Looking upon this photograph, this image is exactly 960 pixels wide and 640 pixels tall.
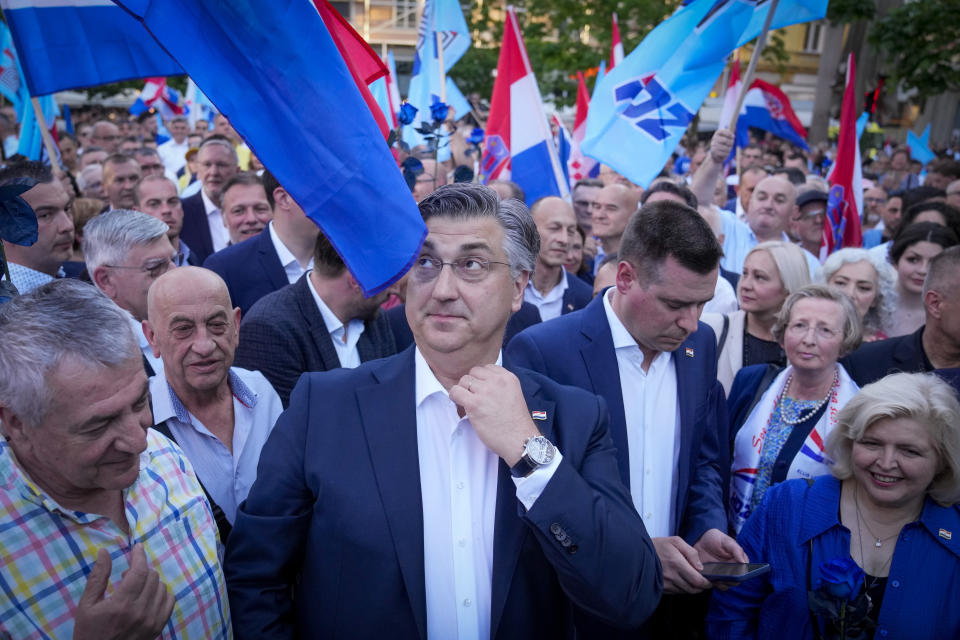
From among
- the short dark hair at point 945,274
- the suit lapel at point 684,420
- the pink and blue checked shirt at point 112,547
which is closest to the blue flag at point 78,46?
the pink and blue checked shirt at point 112,547

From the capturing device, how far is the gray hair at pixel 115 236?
3.80m

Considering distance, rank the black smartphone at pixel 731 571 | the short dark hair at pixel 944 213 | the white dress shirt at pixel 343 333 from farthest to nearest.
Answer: the short dark hair at pixel 944 213 < the white dress shirt at pixel 343 333 < the black smartphone at pixel 731 571

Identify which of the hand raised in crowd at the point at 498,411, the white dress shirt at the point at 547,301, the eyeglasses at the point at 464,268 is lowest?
the white dress shirt at the point at 547,301

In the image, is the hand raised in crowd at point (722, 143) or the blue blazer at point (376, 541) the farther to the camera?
the hand raised in crowd at point (722, 143)

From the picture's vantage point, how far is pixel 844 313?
379 cm

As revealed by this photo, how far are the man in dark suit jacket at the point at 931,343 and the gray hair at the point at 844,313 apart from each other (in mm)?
273

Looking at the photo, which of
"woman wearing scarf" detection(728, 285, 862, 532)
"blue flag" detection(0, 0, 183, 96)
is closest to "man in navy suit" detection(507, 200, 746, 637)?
"woman wearing scarf" detection(728, 285, 862, 532)

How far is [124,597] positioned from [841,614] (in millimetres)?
2218

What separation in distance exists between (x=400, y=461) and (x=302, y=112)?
1.02m

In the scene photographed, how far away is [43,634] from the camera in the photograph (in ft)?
5.89

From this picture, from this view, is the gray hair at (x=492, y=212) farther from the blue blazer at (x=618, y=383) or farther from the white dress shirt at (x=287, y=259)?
the white dress shirt at (x=287, y=259)

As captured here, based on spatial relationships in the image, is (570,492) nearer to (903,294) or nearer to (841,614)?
(841,614)

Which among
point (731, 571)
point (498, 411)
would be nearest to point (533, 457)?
point (498, 411)

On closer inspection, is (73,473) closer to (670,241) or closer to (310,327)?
(310,327)
